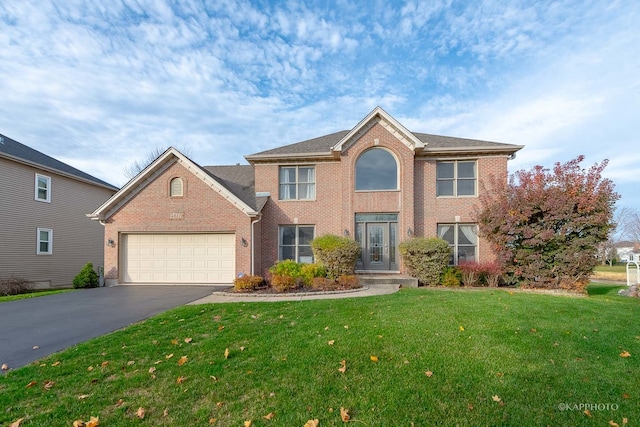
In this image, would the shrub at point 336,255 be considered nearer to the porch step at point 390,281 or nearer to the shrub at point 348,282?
the shrub at point 348,282

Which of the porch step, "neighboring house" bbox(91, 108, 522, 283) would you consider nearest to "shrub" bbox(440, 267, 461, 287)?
the porch step

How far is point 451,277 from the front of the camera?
12.0 metres

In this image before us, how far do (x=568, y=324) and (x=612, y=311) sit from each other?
8.15 feet

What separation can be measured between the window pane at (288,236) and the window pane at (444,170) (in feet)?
24.4

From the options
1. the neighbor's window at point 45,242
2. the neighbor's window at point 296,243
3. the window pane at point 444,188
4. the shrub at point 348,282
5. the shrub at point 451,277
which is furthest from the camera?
the neighbor's window at point 45,242

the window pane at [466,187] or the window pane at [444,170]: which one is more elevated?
the window pane at [444,170]

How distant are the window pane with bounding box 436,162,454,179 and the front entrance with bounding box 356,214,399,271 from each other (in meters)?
2.94

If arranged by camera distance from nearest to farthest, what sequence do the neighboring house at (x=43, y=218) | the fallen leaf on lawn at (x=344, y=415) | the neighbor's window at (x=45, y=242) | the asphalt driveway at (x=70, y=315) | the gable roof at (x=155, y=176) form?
1. the fallen leaf on lawn at (x=344, y=415)
2. the asphalt driveway at (x=70, y=315)
3. the gable roof at (x=155, y=176)
4. the neighboring house at (x=43, y=218)
5. the neighbor's window at (x=45, y=242)

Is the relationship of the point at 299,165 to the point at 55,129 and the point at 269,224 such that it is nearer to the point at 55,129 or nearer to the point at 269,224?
the point at 269,224

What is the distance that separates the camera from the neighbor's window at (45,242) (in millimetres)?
17234

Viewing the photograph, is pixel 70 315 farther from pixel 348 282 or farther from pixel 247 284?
pixel 348 282

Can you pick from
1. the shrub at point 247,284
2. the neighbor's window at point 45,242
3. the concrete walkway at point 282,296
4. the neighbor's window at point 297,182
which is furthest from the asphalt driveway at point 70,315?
the neighbor's window at point 45,242

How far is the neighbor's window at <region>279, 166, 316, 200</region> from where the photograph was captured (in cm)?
1507

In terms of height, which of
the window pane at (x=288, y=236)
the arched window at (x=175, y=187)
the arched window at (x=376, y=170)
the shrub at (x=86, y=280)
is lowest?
the shrub at (x=86, y=280)
